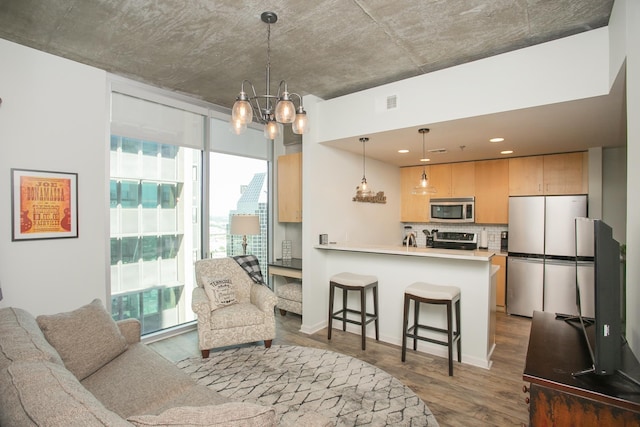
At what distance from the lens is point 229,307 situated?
134 inches

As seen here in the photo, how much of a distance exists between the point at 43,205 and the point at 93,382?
1782 millimetres

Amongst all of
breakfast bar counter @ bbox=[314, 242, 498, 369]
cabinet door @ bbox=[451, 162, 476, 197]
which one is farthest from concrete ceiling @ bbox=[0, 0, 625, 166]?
cabinet door @ bbox=[451, 162, 476, 197]

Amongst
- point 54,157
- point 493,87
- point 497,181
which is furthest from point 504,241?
point 54,157

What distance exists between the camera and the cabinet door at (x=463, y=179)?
210 inches

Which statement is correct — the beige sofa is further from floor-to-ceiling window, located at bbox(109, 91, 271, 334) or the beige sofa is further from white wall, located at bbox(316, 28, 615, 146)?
white wall, located at bbox(316, 28, 615, 146)

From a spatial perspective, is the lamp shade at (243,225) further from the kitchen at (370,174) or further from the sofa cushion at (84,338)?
the sofa cushion at (84,338)

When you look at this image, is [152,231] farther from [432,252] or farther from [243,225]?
[432,252]

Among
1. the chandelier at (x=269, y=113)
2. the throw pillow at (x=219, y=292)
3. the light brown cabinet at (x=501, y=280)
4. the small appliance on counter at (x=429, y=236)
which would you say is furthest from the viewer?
the small appliance on counter at (x=429, y=236)

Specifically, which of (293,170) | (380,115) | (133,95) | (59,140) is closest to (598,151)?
(380,115)

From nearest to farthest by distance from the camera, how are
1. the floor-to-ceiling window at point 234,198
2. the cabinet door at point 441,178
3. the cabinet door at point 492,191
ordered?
the floor-to-ceiling window at point 234,198 < the cabinet door at point 492,191 < the cabinet door at point 441,178

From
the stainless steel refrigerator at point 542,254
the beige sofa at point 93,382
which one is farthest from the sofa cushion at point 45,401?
the stainless steel refrigerator at point 542,254

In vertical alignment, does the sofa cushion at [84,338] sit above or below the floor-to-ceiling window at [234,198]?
below

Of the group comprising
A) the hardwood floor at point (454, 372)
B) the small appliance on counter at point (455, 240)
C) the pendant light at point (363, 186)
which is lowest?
the hardwood floor at point (454, 372)

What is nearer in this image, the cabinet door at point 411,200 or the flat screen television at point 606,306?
the flat screen television at point 606,306
